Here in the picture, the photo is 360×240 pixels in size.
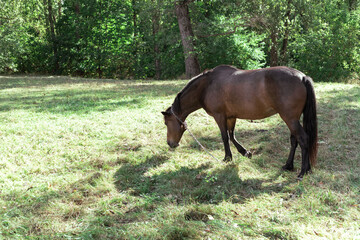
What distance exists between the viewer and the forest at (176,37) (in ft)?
56.3

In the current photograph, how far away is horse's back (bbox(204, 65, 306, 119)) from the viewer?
187 inches

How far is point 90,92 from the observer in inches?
497

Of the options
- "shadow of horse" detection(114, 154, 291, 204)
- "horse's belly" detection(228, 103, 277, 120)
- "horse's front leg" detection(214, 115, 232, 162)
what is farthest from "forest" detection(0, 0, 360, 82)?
"shadow of horse" detection(114, 154, 291, 204)

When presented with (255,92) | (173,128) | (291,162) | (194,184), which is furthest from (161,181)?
(291,162)

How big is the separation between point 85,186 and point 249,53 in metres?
15.0

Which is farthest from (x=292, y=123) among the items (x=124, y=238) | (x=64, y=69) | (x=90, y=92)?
(x=64, y=69)

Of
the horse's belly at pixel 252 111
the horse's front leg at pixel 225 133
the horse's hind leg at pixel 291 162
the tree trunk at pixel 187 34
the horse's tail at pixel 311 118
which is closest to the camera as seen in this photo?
the horse's tail at pixel 311 118

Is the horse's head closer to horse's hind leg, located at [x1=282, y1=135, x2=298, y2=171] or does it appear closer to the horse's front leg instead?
the horse's front leg

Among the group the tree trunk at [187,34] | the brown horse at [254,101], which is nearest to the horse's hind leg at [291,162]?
the brown horse at [254,101]

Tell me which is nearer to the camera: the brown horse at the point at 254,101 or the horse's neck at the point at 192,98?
the brown horse at the point at 254,101

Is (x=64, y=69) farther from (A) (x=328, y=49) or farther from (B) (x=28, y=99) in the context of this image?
(A) (x=328, y=49)

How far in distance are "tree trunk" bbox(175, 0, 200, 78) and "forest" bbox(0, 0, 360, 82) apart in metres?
0.05

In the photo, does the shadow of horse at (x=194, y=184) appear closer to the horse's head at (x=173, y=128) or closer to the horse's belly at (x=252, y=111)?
the horse's head at (x=173, y=128)

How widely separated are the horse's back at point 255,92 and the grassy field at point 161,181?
3.29 ft
